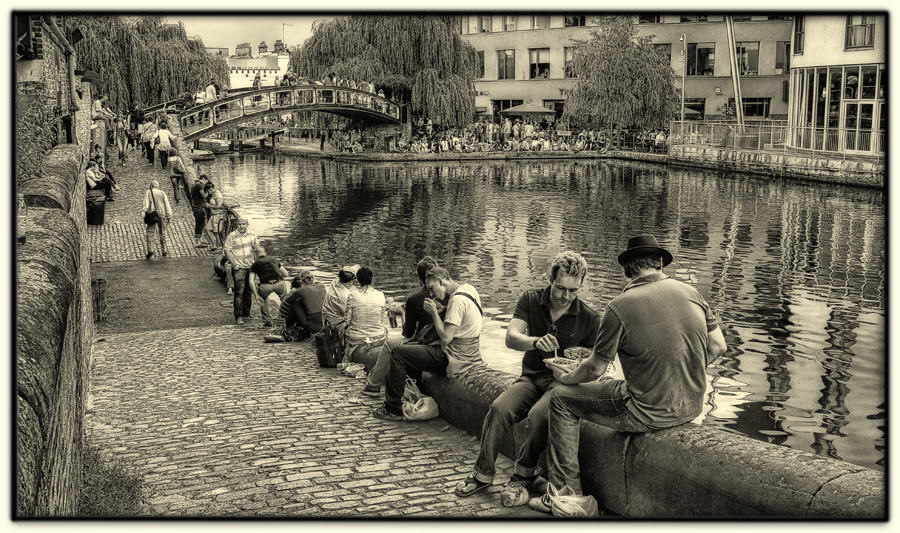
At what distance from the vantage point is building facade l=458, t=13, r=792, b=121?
5156 cm

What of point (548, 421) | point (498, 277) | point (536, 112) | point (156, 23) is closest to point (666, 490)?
point (548, 421)

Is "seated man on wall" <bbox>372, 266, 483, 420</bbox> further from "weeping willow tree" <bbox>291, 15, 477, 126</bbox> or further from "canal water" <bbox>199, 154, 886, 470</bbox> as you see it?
Result: "weeping willow tree" <bbox>291, 15, 477, 126</bbox>

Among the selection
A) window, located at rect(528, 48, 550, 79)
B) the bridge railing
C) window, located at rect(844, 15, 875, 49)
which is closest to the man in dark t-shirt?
window, located at rect(844, 15, 875, 49)

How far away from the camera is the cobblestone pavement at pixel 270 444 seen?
593cm

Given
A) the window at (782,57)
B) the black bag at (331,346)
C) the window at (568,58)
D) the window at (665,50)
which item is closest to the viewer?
the black bag at (331,346)

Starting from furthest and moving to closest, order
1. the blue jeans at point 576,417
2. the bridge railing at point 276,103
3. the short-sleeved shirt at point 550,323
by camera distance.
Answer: the bridge railing at point 276,103 → the short-sleeved shirt at point 550,323 → the blue jeans at point 576,417

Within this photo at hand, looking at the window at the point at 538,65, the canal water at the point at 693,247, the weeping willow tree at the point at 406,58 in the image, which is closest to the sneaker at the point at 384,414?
the canal water at the point at 693,247

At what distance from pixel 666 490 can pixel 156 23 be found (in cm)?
4068

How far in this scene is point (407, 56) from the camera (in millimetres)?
50219

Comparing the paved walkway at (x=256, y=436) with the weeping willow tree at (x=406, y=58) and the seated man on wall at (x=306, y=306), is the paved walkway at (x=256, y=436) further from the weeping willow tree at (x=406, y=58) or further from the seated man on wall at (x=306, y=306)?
the weeping willow tree at (x=406, y=58)

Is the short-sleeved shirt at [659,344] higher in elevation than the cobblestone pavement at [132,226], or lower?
higher

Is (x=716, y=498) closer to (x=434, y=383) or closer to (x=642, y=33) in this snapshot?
(x=434, y=383)

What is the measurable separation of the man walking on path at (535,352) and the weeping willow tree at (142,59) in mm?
32372

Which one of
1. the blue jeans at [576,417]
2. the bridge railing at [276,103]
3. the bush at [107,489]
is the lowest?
the bush at [107,489]
